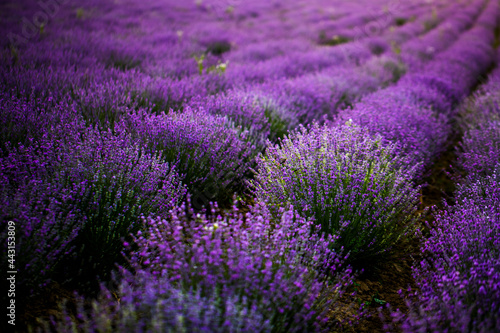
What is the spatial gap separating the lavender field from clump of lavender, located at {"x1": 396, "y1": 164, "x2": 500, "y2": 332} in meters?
0.01

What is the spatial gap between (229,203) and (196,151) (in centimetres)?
54

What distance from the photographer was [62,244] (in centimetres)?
147

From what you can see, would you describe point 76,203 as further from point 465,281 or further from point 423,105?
point 423,105

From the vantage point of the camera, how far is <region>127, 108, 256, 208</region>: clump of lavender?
2.29 meters

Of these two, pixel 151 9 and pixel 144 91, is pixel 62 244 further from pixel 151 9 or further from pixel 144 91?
pixel 151 9

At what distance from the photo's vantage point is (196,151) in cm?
228

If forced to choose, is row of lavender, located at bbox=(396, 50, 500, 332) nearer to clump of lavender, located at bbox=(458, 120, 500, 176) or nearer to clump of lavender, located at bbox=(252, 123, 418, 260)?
→ clump of lavender, located at bbox=(458, 120, 500, 176)

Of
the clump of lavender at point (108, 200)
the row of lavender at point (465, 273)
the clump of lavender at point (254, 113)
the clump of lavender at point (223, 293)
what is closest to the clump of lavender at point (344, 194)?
→ the row of lavender at point (465, 273)

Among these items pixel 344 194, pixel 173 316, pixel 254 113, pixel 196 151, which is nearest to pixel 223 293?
pixel 173 316

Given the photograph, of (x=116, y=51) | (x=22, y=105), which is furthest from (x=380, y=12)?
(x=22, y=105)

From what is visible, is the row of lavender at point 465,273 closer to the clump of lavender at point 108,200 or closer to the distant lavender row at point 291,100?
the clump of lavender at point 108,200

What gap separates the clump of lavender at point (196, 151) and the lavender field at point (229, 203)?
1 cm

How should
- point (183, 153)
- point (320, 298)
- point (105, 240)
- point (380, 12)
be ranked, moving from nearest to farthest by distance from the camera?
point (320, 298) → point (105, 240) → point (183, 153) → point (380, 12)

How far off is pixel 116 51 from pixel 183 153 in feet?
10.3
